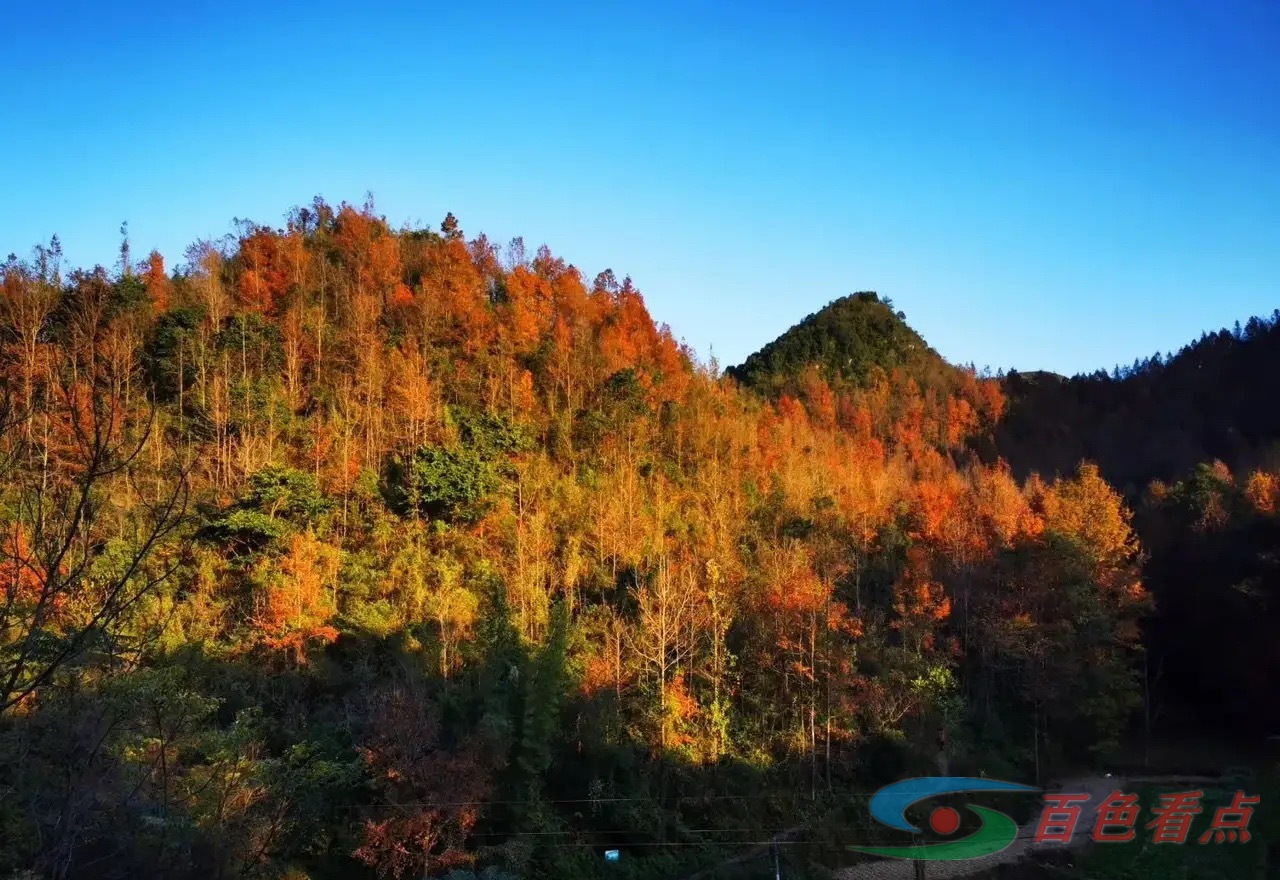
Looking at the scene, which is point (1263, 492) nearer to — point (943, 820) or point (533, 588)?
point (943, 820)

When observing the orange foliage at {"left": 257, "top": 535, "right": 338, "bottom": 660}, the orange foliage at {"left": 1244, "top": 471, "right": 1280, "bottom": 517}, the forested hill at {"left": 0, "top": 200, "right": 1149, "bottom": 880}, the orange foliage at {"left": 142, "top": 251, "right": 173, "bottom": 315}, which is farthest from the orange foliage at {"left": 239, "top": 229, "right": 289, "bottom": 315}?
the orange foliage at {"left": 1244, "top": 471, "right": 1280, "bottom": 517}

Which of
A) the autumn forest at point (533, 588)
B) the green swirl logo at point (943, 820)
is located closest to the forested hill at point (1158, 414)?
the autumn forest at point (533, 588)

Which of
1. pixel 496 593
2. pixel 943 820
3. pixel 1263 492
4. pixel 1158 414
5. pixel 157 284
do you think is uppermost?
pixel 157 284

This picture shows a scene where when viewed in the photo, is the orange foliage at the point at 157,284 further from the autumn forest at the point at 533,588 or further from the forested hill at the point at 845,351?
the forested hill at the point at 845,351

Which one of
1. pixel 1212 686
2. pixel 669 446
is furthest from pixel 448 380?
pixel 1212 686

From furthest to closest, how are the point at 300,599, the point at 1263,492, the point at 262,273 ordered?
the point at 262,273 → the point at 1263,492 → the point at 300,599

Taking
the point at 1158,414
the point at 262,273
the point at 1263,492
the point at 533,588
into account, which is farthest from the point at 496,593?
the point at 1158,414
